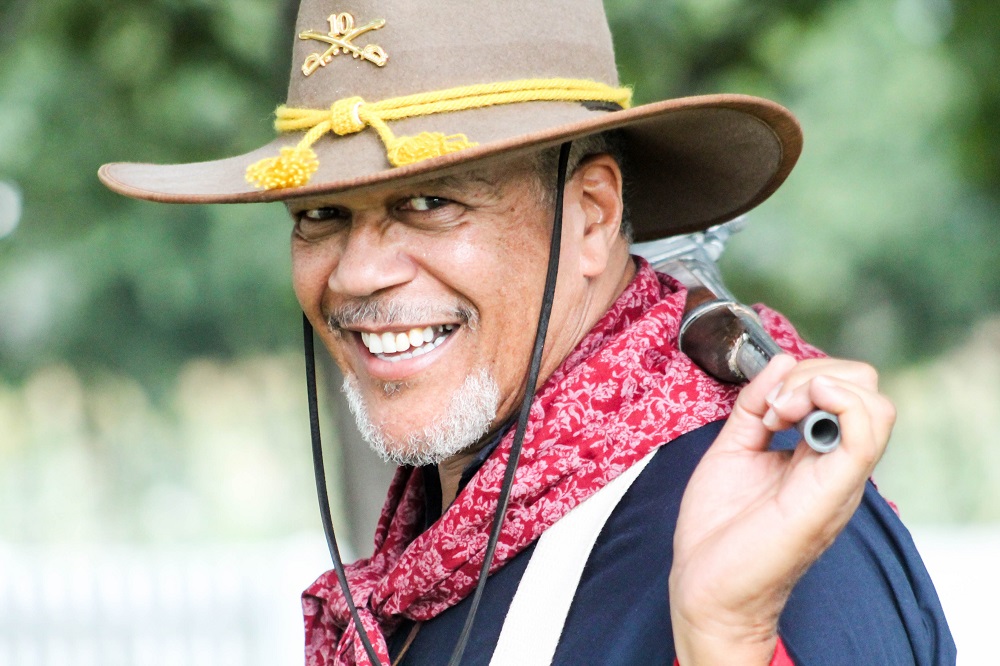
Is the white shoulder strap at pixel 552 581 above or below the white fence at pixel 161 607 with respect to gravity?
below

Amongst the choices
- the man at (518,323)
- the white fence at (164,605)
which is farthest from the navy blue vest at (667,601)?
the white fence at (164,605)

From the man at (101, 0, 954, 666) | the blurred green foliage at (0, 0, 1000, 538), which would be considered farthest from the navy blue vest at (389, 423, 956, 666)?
the blurred green foliage at (0, 0, 1000, 538)

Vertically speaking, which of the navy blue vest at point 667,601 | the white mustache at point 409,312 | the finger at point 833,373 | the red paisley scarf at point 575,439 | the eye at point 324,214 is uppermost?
the eye at point 324,214

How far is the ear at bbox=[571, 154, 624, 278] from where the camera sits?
2.19 meters

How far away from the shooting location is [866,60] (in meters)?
5.13

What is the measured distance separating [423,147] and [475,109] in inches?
6.6

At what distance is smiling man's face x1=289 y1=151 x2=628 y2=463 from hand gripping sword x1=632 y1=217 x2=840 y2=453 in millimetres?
238

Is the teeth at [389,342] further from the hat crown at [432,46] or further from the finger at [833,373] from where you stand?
the finger at [833,373]

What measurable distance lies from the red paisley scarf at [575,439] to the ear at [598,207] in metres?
0.08

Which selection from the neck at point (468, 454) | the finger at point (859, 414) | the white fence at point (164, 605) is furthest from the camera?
the white fence at point (164, 605)

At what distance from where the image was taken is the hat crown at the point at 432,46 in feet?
6.61

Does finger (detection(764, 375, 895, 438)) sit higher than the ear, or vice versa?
the ear

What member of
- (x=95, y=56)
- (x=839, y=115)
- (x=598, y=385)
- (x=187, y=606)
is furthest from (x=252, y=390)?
(x=598, y=385)

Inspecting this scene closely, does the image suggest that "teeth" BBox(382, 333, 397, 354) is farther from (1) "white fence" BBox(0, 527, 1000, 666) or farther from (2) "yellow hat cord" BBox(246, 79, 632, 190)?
(1) "white fence" BBox(0, 527, 1000, 666)
